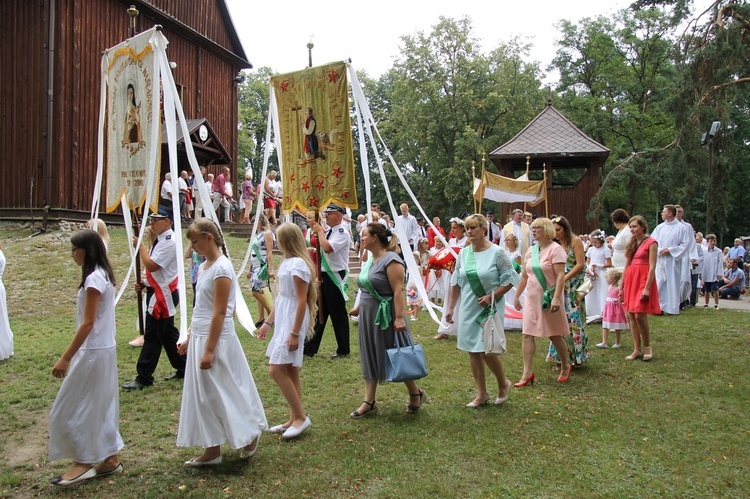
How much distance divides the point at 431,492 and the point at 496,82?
3930 centimetres

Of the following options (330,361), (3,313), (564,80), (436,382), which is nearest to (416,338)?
(330,361)

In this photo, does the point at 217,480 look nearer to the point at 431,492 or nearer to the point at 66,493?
the point at 66,493

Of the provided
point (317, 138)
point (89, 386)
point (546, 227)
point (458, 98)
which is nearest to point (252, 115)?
point (458, 98)

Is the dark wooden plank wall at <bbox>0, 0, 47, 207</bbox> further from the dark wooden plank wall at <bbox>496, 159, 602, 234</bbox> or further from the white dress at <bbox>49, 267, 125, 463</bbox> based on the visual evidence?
the dark wooden plank wall at <bbox>496, 159, 602, 234</bbox>

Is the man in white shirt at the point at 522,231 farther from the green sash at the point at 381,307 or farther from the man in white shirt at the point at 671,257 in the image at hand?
the green sash at the point at 381,307

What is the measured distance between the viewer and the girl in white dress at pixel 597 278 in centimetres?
1066

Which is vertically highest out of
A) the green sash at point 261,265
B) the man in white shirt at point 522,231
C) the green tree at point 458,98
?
the green tree at point 458,98

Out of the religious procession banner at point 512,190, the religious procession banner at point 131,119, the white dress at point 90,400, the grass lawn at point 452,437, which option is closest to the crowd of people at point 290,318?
the white dress at point 90,400

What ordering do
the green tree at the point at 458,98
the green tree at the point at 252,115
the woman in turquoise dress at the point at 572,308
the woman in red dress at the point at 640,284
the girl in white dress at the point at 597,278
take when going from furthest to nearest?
1. the green tree at the point at 252,115
2. the green tree at the point at 458,98
3. the girl in white dress at the point at 597,278
4. the woman in red dress at the point at 640,284
5. the woman in turquoise dress at the point at 572,308

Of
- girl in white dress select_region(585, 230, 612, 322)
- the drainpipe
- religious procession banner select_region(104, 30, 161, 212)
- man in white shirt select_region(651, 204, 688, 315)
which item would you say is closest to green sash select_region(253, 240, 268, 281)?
religious procession banner select_region(104, 30, 161, 212)

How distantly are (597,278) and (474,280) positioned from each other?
5944 millimetres

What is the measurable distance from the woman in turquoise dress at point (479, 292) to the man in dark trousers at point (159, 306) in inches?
118

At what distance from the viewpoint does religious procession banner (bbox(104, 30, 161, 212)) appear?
621 cm

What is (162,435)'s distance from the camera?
4.89 m
